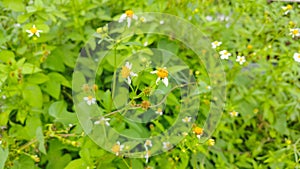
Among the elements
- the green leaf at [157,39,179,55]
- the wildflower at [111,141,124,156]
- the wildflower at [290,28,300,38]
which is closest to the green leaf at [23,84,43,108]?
the wildflower at [111,141,124,156]

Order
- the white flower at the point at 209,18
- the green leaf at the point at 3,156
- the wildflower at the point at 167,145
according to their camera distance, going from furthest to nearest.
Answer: the white flower at the point at 209,18 < the wildflower at the point at 167,145 < the green leaf at the point at 3,156

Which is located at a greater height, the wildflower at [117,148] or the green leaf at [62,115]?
the green leaf at [62,115]

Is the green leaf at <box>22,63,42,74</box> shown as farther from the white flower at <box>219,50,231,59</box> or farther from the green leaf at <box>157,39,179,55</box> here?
the white flower at <box>219,50,231,59</box>

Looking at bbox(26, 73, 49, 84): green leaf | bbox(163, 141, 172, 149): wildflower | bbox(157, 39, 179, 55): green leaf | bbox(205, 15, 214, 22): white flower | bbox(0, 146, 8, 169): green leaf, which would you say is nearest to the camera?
bbox(0, 146, 8, 169): green leaf

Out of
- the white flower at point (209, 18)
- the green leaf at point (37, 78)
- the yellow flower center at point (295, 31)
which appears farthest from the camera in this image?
the white flower at point (209, 18)

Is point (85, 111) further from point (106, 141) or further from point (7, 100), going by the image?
point (7, 100)

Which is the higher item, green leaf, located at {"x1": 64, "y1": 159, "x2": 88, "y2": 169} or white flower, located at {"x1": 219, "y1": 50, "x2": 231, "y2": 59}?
white flower, located at {"x1": 219, "y1": 50, "x2": 231, "y2": 59}

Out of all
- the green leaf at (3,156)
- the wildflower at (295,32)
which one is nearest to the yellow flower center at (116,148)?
the green leaf at (3,156)

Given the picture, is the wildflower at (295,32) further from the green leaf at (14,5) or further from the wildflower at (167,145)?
the green leaf at (14,5)

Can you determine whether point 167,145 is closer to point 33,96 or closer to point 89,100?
point 89,100

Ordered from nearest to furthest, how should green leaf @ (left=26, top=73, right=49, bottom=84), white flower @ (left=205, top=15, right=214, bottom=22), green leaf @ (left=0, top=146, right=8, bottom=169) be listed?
green leaf @ (left=0, top=146, right=8, bottom=169) → green leaf @ (left=26, top=73, right=49, bottom=84) → white flower @ (left=205, top=15, right=214, bottom=22)
